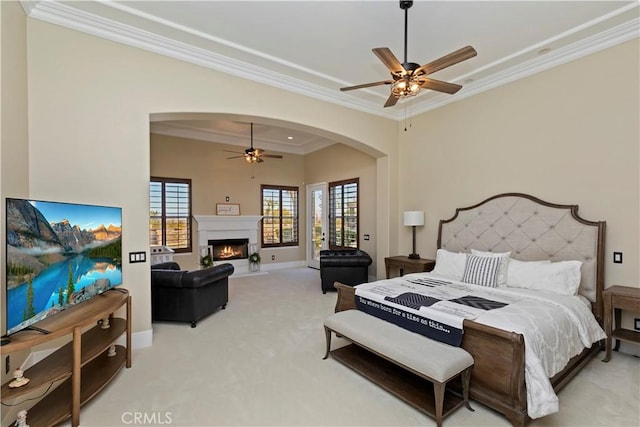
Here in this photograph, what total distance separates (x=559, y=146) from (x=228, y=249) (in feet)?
22.8

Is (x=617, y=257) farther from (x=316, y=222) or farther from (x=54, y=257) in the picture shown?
(x=316, y=222)

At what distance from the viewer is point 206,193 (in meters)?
7.45

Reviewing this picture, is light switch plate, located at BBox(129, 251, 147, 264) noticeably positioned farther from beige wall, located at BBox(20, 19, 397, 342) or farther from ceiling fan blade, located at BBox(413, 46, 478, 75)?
ceiling fan blade, located at BBox(413, 46, 478, 75)

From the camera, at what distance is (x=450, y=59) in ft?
8.60

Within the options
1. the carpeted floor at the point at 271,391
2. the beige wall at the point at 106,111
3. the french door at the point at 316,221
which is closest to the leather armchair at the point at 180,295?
the carpeted floor at the point at 271,391

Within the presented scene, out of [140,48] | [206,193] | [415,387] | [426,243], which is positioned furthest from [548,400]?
[206,193]

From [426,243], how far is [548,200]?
1.98 m

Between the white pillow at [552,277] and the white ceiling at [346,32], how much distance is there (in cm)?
253

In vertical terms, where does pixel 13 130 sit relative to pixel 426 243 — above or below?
above

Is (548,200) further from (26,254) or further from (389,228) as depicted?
(26,254)

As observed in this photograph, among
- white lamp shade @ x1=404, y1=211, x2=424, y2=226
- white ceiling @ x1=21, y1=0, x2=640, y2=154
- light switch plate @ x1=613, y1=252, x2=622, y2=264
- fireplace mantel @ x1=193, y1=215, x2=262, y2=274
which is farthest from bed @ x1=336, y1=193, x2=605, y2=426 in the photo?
fireplace mantel @ x1=193, y1=215, x2=262, y2=274

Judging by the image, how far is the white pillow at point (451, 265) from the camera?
13.3 ft

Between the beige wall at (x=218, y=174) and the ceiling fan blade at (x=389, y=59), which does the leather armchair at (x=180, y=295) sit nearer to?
the beige wall at (x=218, y=174)

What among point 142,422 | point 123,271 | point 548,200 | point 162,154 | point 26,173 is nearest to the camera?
point 142,422
